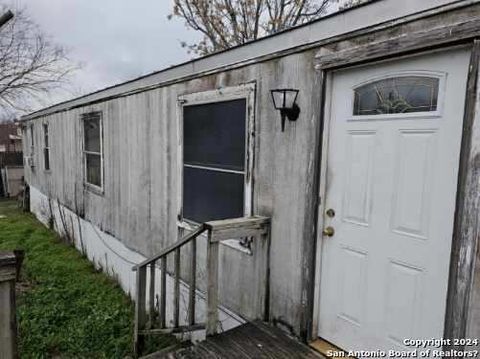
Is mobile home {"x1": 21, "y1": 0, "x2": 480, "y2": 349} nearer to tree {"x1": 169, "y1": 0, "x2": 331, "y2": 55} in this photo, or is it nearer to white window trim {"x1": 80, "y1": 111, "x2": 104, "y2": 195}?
white window trim {"x1": 80, "y1": 111, "x2": 104, "y2": 195}

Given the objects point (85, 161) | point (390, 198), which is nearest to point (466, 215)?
point (390, 198)

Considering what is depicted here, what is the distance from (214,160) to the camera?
3369 mm

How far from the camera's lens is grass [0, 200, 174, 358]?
3.72 meters

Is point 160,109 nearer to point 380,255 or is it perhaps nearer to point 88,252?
point 380,255

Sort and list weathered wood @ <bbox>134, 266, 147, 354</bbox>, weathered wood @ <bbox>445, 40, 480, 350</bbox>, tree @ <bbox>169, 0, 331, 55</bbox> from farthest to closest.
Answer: tree @ <bbox>169, 0, 331, 55</bbox> → weathered wood @ <bbox>134, 266, 147, 354</bbox> → weathered wood @ <bbox>445, 40, 480, 350</bbox>

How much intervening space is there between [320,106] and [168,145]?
7.20ft

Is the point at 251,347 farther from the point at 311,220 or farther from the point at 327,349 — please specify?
the point at 311,220

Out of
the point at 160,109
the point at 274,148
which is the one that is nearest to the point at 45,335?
the point at 160,109

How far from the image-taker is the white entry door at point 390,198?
1826mm

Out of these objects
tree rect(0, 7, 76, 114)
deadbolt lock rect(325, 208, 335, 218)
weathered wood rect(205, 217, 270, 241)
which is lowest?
weathered wood rect(205, 217, 270, 241)

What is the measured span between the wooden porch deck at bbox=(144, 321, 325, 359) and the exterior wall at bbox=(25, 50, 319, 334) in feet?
0.50

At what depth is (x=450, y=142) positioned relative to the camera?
1779mm

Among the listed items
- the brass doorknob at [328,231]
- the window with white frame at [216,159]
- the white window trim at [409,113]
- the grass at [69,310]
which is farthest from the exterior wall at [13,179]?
the white window trim at [409,113]

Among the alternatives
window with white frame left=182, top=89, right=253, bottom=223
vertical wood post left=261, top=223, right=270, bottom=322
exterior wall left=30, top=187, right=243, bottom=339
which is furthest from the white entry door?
exterior wall left=30, top=187, right=243, bottom=339
